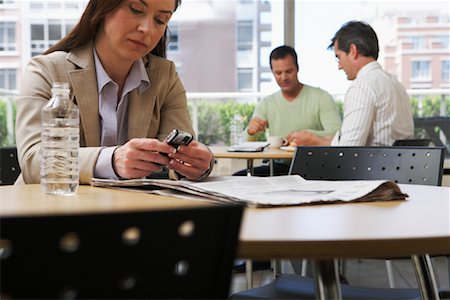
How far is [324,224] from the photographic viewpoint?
3.50 ft

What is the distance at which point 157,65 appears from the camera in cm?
229

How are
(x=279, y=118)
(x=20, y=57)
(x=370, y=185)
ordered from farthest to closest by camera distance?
1. (x=20, y=57)
2. (x=279, y=118)
3. (x=370, y=185)

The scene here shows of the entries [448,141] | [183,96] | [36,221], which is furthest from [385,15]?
[36,221]

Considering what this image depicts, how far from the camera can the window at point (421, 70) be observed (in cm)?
582

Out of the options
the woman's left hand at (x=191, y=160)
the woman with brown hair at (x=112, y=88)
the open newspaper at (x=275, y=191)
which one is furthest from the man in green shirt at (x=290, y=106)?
the open newspaper at (x=275, y=191)

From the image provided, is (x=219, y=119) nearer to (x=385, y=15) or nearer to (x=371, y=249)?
(x=385, y=15)

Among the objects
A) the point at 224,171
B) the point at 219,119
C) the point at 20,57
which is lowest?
the point at 224,171

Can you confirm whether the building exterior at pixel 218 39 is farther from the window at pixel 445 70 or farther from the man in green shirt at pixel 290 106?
the man in green shirt at pixel 290 106

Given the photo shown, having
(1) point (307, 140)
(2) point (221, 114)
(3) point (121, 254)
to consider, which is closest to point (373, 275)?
(1) point (307, 140)

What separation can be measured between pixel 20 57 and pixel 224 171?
1773 mm

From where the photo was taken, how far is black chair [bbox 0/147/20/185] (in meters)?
2.53

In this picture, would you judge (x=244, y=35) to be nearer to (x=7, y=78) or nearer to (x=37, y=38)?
(x=37, y=38)

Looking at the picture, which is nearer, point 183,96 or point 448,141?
point 183,96

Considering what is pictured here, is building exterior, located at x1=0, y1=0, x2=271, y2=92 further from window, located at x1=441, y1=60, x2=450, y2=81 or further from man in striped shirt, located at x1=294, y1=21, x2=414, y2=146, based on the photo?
man in striped shirt, located at x1=294, y1=21, x2=414, y2=146
